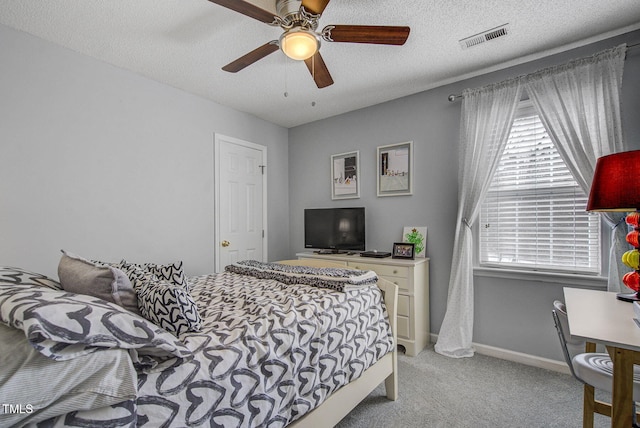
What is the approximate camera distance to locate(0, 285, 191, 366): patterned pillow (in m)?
0.73

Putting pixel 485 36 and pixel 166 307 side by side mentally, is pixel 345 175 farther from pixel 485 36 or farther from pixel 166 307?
pixel 166 307

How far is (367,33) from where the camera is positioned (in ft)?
5.76

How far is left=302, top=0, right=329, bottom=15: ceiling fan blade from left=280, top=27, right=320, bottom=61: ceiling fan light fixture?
10cm

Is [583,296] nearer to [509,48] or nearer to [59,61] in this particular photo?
[509,48]

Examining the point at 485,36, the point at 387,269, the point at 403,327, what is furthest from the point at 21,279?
the point at 485,36

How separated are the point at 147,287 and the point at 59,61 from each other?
233 cm

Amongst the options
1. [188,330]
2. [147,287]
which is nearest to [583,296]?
[188,330]

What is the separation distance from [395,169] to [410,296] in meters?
1.40

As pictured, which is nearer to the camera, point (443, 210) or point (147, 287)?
point (147, 287)

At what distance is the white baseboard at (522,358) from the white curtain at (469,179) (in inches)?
5.3

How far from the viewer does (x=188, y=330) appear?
121 centimetres

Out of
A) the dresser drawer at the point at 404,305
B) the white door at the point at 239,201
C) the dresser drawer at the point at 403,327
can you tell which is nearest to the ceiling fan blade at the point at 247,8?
the white door at the point at 239,201

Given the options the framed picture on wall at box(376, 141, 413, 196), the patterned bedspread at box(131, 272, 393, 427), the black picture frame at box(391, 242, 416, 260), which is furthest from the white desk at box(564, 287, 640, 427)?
the framed picture on wall at box(376, 141, 413, 196)

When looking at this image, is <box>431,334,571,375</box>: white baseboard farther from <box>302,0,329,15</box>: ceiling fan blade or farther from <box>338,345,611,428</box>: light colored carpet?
<box>302,0,329,15</box>: ceiling fan blade
